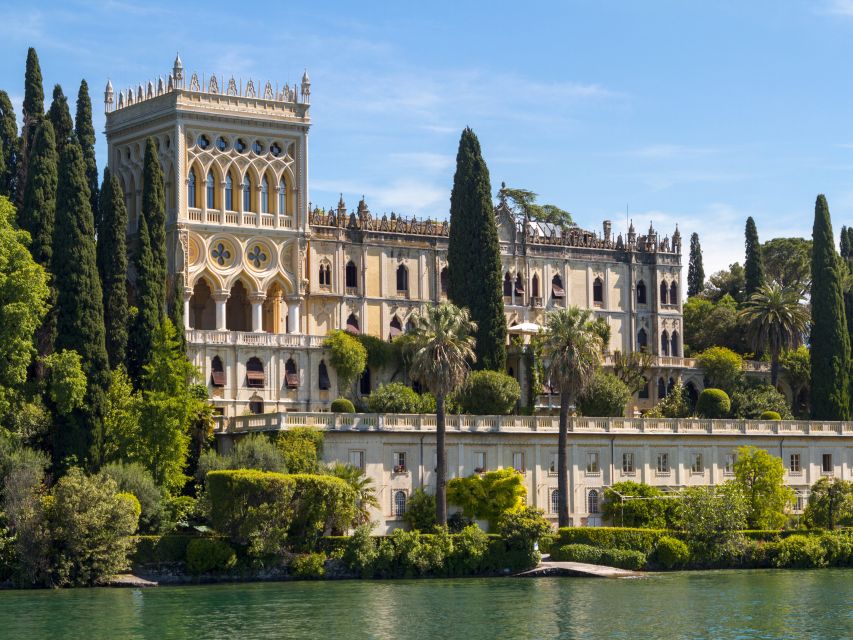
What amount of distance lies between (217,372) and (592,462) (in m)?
19.3

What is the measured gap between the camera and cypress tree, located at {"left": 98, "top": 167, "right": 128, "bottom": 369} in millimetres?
87000

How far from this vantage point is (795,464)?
328ft

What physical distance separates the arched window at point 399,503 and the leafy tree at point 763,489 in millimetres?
15371

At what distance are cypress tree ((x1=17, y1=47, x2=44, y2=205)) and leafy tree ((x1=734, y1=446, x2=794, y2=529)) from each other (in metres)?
36.3

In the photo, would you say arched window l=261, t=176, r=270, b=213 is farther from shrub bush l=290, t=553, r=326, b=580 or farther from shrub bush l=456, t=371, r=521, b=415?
shrub bush l=290, t=553, r=326, b=580

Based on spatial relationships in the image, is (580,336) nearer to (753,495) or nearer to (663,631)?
(753,495)

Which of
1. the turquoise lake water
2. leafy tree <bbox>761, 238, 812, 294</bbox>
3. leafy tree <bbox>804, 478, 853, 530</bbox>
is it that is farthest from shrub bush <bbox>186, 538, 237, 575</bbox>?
leafy tree <bbox>761, 238, 812, 294</bbox>

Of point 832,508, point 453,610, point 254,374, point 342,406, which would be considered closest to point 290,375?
point 254,374

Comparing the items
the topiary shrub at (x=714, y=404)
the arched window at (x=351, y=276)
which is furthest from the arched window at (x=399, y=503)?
the topiary shrub at (x=714, y=404)

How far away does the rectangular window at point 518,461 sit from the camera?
307ft

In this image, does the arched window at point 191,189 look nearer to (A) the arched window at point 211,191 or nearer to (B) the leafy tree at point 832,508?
(A) the arched window at point 211,191

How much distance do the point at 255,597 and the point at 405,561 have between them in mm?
9388

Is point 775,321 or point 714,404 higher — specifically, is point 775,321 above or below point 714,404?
→ above

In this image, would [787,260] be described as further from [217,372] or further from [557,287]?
[217,372]
